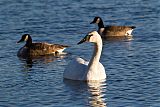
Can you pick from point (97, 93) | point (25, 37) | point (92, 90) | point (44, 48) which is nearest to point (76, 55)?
point (44, 48)

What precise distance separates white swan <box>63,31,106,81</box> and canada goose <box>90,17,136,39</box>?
8555mm

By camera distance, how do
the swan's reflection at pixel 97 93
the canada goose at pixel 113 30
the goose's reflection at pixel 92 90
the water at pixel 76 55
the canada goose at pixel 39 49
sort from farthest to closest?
the canada goose at pixel 113 30, the canada goose at pixel 39 49, the water at pixel 76 55, the goose's reflection at pixel 92 90, the swan's reflection at pixel 97 93

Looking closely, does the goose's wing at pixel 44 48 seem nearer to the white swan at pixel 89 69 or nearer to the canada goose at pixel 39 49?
the canada goose at pixel 39 49

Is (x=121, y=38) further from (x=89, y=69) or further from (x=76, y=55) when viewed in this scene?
(x=89, y=69)

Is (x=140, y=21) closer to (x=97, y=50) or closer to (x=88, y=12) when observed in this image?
(x=88, y=12)

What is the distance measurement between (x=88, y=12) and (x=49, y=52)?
30.9 feet

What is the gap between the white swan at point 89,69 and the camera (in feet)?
64.5

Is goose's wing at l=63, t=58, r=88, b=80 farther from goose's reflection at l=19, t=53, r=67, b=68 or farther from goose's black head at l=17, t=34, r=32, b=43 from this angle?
goose's black head at l=17, t=34, r=32, b=43

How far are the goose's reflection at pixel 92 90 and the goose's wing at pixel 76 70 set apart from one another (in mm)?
198

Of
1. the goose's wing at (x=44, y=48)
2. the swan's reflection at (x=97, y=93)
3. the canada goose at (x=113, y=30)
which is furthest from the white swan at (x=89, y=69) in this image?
the canada goose at (x=113, y=30)

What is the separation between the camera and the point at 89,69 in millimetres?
19844

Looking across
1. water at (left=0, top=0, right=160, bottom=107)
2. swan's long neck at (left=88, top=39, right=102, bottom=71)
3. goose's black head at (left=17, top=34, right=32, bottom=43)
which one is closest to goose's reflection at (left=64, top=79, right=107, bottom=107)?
water at (left=0, top=0, right=160, bottom=107)

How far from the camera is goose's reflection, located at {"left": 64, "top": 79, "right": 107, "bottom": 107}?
1683 centimetres

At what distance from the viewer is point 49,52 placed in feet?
83.1
